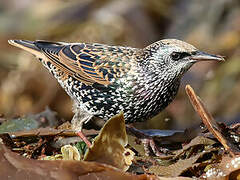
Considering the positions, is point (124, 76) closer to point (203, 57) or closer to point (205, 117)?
point (203, 57)

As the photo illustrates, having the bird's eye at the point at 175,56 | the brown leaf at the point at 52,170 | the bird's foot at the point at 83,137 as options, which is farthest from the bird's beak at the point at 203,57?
the brown leaf at the point at 52,170

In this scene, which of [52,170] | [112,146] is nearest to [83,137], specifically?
[112,146]

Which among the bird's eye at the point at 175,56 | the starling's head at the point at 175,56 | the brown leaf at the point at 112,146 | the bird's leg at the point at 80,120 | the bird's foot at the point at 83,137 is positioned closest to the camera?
the brown leaf at the point at 112,146

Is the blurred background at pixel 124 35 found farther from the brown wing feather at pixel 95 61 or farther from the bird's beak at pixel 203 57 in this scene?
the bird's beak at pixel 203 57

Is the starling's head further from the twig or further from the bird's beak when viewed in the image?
the twig

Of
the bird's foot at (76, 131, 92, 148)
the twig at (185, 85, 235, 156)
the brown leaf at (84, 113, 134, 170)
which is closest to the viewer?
the brown leaf at (84, 113, 134, 170)

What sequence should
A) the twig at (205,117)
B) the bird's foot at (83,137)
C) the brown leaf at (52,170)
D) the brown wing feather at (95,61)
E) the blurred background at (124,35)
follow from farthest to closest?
the blurred background at (124,35) < the brown wing feather at (95,61) < the bird's foot at (83,137) < the twig at (205,117) < the brown leaf at (52,170)

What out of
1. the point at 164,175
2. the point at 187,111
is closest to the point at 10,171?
the point at 164,175

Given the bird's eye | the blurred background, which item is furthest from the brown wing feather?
the blurred background
